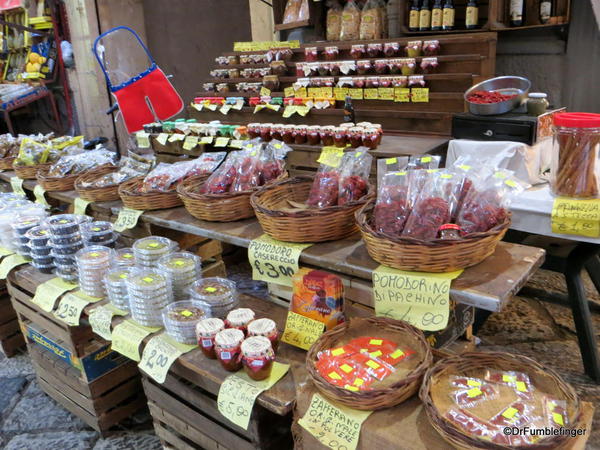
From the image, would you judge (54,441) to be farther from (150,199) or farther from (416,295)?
(416,295)

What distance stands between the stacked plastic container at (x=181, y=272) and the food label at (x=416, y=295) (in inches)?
31.5

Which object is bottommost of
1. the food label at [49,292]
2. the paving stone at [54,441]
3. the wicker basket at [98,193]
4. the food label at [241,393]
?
the paving stone at [54,441]

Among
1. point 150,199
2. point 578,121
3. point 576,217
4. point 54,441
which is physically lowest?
point 54,441

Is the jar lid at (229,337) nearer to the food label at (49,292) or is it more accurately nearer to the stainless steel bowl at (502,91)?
the food label at (49,292)

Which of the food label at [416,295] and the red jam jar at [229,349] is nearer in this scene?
the food label at [416,295]

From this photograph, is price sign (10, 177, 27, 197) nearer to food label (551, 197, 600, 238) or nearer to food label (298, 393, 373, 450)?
food label (298, 393, 373, 450)

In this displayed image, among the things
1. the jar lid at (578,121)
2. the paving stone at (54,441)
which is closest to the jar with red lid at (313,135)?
the jar lid at (578,121)

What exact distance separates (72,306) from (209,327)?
705 mm

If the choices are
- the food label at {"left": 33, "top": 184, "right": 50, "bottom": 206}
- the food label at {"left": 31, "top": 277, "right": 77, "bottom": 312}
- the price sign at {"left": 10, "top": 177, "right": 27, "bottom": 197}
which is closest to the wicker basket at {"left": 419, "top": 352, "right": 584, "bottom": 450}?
the food label at {"left": 31, "top": 277, "right": 77, "bottom": 312}

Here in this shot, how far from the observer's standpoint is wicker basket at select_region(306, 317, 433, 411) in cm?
113

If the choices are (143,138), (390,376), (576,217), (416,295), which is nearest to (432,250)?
(416,295)

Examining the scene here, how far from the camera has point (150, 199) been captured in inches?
75.9

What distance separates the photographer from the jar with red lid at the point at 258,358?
134 centimetres

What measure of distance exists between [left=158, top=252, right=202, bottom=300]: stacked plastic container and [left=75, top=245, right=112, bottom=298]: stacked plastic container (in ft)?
0.83
